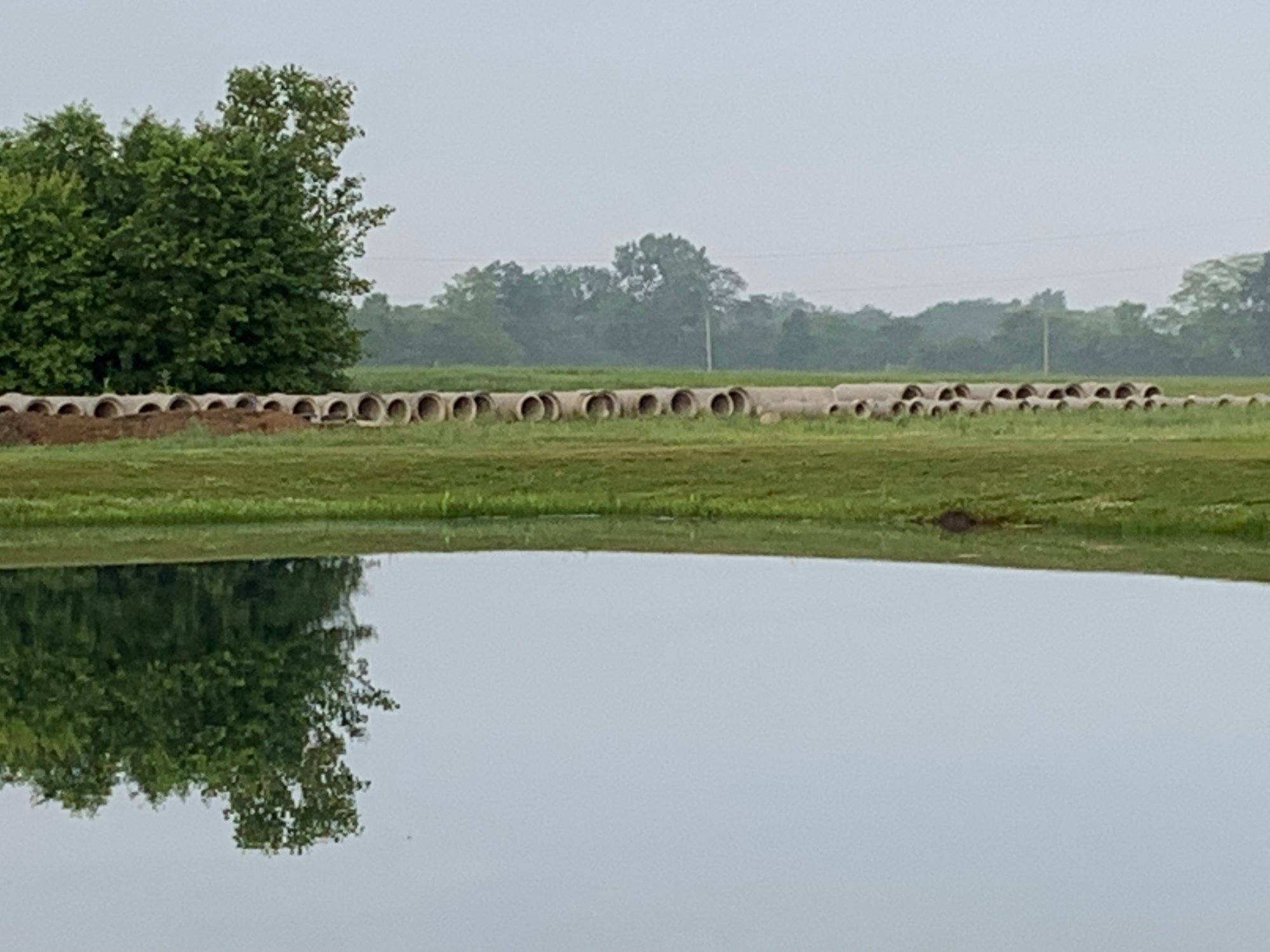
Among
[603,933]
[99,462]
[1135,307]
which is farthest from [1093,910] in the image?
[1135,307]

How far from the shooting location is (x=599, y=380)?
2739 inches

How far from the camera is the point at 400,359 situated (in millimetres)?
113875

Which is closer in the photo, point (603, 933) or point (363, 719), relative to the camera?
point (603, 933)

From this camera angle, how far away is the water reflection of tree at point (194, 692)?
11391mm

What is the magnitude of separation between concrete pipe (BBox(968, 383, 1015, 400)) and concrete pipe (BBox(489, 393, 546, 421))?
8427 mm

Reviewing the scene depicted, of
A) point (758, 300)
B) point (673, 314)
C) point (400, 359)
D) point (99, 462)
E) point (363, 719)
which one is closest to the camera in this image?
point (363, 719)

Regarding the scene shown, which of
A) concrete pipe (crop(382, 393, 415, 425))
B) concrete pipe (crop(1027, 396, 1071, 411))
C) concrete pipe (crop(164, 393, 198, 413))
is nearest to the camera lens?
concrete pipe (crop(164, 393, 198, 413))

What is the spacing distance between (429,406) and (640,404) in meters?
3.74

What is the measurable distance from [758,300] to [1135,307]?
22641 mm

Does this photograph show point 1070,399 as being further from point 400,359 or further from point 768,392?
point 400,359

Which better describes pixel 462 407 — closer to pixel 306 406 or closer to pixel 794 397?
pixel 306 406

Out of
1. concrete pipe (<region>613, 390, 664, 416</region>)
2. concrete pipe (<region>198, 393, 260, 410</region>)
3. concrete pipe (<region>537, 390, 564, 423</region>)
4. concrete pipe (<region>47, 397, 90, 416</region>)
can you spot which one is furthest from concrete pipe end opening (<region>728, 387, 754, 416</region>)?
concrete pipe (<region>47, 397, 90, 416</region>)

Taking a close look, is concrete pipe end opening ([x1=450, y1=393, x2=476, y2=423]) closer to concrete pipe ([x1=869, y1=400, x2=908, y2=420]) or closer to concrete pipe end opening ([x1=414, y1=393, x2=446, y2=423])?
concrete pipe end opening ([x1=414, y1=393, x2=446, y2=423])

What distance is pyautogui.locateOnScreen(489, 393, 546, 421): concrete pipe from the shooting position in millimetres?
40625
